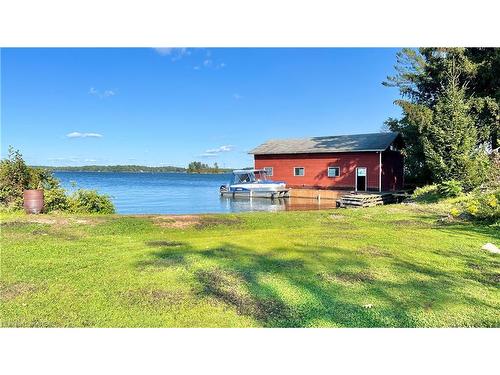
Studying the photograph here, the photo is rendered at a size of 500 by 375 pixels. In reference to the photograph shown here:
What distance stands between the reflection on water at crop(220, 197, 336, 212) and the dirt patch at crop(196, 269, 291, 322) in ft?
60.3

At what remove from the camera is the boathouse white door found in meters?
27.4

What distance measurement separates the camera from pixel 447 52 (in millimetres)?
20297

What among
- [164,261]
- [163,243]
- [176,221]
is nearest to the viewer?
[164,261]

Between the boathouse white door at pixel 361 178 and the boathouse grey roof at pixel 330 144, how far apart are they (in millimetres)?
1487

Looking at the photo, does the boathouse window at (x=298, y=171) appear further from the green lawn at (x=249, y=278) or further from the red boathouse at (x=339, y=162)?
the green lawn at (x=249, y=278)

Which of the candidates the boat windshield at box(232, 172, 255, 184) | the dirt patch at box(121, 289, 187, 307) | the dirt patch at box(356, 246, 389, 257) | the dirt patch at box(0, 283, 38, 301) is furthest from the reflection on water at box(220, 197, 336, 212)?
the dirt patch at box(121, 289, 187, 307)

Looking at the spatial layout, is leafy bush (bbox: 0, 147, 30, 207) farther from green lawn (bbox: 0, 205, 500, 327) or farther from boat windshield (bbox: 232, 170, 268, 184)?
boat windshield (bbox: 232, 170, 268, 184)

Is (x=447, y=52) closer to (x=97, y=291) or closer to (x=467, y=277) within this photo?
(x=467, y=277)

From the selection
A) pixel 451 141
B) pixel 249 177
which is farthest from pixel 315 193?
pixel 451 141

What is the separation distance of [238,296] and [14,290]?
265 cm

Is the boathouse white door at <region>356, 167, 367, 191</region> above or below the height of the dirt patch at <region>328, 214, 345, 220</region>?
above

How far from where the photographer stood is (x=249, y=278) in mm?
4926

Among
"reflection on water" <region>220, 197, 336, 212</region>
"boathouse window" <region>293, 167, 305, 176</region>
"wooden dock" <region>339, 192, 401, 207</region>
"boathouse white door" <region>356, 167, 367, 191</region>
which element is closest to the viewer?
"wooden dock" <region>339, 192, 401, 207</region>

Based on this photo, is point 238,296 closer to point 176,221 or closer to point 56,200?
point 176,221
